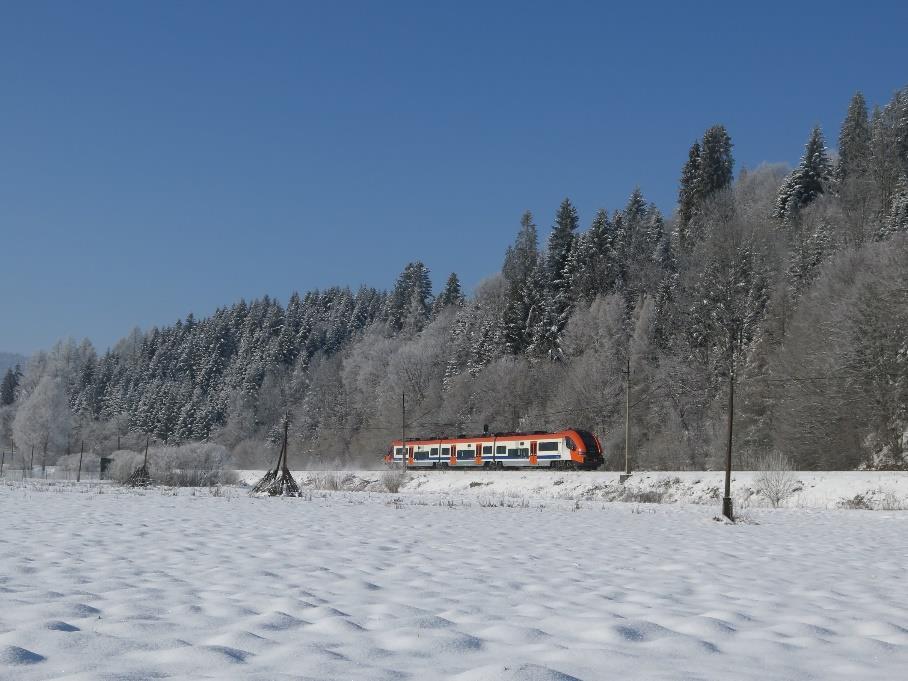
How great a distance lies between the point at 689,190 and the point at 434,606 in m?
81.5

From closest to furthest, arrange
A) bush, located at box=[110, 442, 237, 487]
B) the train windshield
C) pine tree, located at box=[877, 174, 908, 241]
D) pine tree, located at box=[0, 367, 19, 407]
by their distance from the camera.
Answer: the train windshield, bush, located at box=[110, 442, 237, 487], pine tree, located at box=[877, 174, 908, 241], pine tree, located at box=[0, 367, 19, 407]

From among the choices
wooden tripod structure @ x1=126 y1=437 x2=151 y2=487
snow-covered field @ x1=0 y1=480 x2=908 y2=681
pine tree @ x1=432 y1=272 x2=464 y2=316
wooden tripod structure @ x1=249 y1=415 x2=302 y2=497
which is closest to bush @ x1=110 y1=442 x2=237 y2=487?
wooden tripod structure @ x1=126 y1=437 x2=151 y2=487

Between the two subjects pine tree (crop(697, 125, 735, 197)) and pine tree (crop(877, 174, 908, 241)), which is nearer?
pine tree (crop(877, 174, 908, 241))

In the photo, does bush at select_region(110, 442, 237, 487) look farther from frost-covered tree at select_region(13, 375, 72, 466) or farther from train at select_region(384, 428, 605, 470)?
frost-covered tree at select_region(13, 375, 72, 466)

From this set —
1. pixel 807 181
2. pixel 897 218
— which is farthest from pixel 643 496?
pixel 807 181

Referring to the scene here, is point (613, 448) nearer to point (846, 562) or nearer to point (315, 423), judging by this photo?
point (846, 562)

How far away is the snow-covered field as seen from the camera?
12.9ft

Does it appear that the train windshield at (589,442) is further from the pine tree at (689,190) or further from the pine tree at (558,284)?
the pine tree at (689,190)

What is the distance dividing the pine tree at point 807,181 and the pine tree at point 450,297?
4292 centimetres

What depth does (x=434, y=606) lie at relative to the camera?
18.6 feet

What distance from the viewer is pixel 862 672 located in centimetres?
402

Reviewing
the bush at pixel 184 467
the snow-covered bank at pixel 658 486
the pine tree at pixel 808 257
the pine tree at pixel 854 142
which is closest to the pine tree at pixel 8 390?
the bush at pixel 184 467

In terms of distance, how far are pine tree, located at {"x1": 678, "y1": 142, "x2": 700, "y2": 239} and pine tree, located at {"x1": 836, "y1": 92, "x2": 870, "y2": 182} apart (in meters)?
14.3

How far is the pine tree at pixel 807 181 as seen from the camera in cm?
7269
